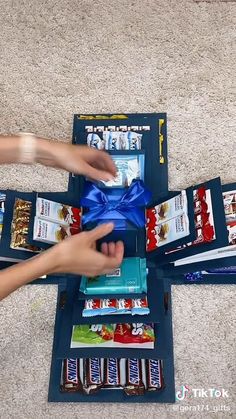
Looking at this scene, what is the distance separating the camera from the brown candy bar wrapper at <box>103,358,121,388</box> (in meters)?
1.24

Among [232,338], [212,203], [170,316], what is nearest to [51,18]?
[212,203]

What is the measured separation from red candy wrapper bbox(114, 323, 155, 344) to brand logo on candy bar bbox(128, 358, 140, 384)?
0.21 ft

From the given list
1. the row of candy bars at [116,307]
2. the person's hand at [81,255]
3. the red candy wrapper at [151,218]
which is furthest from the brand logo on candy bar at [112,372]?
the red candy wrapper at [151,218]

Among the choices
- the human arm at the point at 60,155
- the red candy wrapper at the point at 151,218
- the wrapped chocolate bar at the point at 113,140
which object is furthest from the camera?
the wrapped chocolate bar at the point at 113,140

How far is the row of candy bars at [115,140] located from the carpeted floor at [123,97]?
0.48 feet

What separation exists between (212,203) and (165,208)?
0.14 metres

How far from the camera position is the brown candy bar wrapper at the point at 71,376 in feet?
4.10

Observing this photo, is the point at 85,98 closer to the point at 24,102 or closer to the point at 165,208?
the point at 24,102

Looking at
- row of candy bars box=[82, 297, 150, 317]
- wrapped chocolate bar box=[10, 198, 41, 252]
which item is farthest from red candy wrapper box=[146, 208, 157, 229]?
wrapped chocolate bar box=[10, 198, 41, 252]

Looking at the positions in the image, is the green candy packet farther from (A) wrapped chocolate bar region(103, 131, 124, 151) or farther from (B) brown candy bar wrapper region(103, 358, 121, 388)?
(A) wrapped chocolate bar region(103, 131, 124, 151)

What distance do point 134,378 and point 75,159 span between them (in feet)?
1.94

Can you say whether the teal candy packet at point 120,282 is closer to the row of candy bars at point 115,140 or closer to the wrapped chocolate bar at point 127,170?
the wrapped chocolate bar at point 127,170

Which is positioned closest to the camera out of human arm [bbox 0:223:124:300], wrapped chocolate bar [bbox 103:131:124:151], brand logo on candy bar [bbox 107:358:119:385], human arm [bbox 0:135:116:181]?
human arm [bbox 0:223:124:300]

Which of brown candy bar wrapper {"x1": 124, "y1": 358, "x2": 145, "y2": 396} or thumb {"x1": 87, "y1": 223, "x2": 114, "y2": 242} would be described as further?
brown candy bar wrapper {"x1": 124, "y1": 358, "x2": 145, "y2": 396}
